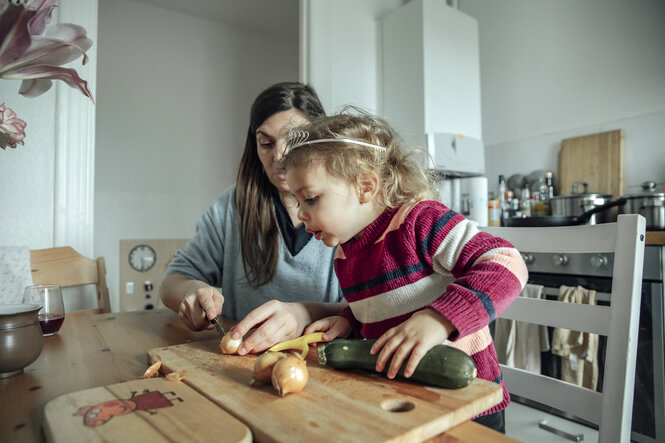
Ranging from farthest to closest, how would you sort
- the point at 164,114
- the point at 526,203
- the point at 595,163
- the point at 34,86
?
the point at 164,114 → the point at 526,203 → the point at 595,163 → the point at 34,86

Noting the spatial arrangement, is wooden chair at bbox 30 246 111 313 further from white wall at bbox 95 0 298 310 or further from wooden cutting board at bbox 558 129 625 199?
wooden cutting board at bbox 558 129 625 199

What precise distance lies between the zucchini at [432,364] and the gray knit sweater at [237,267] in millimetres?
644

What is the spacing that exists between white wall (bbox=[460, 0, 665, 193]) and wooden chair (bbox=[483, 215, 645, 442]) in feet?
6.24

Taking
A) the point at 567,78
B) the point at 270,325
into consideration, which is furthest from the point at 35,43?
the point at 567,78

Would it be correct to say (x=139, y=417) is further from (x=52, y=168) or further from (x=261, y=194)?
(x=52, y=168)

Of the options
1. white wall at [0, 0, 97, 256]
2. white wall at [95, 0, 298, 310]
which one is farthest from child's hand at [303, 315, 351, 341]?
white wall at [95, 0, 298, 310]

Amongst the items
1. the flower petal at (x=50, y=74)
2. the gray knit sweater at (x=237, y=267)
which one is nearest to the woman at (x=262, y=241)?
the gray knit sweater at (x=237, y=267)

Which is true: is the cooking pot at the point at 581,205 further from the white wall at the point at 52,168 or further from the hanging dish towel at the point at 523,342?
the white wall at the point at 52,168

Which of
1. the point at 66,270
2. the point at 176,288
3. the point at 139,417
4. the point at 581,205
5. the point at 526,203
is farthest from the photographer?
the point at 526,203

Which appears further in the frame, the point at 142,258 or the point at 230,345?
the point at 142,258

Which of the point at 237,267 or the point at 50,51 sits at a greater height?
the point at 50,51

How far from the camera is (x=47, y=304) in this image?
0.87m

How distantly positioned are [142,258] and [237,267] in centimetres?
271

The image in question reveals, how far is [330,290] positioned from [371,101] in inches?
78.6
